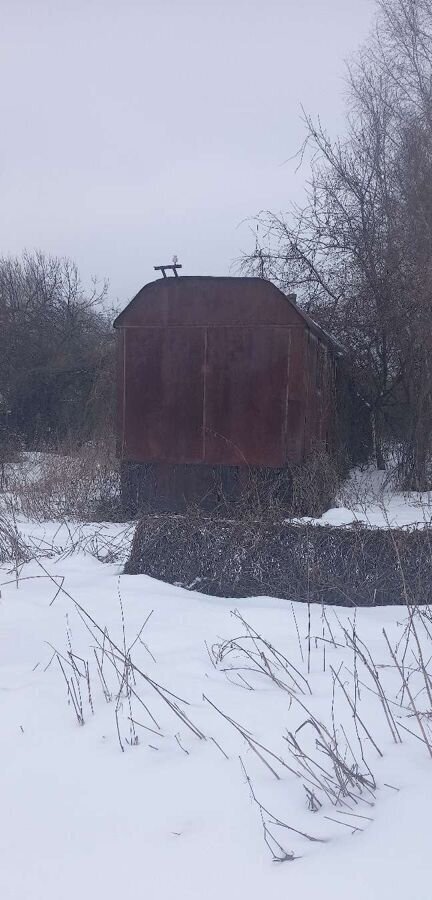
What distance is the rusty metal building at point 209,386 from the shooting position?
1088 centimetres

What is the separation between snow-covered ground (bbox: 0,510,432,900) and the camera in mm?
2629

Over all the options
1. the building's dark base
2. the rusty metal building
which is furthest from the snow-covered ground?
the rusty metal building

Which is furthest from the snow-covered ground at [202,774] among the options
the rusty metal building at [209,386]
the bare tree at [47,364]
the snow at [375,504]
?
the bare tree at [47,364]

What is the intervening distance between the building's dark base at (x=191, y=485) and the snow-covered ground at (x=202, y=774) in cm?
Answer: 566

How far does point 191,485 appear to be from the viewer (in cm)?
1121

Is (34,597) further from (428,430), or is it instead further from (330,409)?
(428,430)

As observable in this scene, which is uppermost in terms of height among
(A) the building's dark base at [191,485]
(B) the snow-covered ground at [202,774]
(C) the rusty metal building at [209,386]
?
(C) the rusty metal building at [209,386]

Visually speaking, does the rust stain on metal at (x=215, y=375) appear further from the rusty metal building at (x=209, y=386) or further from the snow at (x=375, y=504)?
the snow at (x=375, y=504)

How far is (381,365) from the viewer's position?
16469 mm

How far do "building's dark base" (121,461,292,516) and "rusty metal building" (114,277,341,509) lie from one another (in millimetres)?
15

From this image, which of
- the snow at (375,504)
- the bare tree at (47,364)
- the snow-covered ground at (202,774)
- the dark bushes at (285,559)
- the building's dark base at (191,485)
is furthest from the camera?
the bare tree at (47,364)

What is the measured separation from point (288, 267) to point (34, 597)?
12.6 metres

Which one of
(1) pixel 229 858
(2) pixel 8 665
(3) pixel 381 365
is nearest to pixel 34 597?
(2) pixel 8 665

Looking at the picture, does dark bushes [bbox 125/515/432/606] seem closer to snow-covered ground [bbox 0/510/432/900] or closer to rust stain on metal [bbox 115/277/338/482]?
snow-covered ground [bbox 0/510/432/900]
